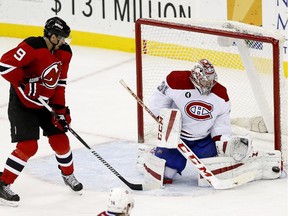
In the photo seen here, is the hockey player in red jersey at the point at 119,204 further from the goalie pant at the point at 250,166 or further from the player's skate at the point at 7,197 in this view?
the goalie pant at the point at 250,166

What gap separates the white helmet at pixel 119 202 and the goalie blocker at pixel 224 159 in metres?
1.80

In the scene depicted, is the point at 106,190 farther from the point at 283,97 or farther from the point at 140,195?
the point at 283,97

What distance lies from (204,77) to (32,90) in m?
0.89

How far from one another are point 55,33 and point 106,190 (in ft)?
2.84

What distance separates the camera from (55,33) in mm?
5285

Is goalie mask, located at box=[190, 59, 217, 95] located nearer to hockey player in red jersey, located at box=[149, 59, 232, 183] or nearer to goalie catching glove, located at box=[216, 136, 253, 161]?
hockey player in red jersey, located at box=[149, 59, 232, 183]

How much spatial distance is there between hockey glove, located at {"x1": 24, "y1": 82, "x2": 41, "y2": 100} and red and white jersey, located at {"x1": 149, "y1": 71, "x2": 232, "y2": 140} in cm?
76

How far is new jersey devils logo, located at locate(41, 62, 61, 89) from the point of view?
211 inches

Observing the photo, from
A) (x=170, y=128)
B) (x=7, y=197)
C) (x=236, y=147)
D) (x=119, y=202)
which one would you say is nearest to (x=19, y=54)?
(x=7, y=197)

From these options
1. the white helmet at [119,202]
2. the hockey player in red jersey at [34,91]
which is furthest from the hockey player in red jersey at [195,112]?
the white helmet at [119,202]

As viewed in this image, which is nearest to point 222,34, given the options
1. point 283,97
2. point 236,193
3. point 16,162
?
point 283,97

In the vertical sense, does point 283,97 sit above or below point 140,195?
above

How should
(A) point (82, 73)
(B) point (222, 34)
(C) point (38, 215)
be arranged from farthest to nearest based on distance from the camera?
(A) point (82, 73)
(B) point (222, 34)
(C) point (38, 215)

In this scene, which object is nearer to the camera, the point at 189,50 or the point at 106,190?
the point at 106,190
